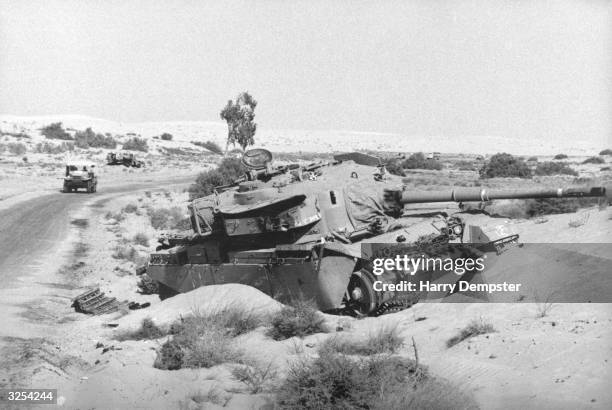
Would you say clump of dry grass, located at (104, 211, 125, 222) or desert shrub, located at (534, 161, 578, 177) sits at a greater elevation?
desert shrub, located at (534, 161, 578, 177)

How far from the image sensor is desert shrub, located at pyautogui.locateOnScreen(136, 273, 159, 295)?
19.1 m

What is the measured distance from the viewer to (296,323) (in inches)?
485

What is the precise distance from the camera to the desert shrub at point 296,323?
12.3 meters

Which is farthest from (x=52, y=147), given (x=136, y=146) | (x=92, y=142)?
(x=136, y=146)

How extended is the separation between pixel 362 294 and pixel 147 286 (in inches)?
299

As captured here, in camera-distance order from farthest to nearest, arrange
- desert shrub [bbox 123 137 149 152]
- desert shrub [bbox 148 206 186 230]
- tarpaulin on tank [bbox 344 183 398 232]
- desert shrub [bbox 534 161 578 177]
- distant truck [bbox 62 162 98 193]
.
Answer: desert shrub [bbox 123 137 149 152] < desert shrub [bbox 534 161 578 177] < distant truck [bbox 62 162 98 193] < desert shrub [bbox 148 206 186 230] < tarpaulin on tank [bbox 344 183 398 232]

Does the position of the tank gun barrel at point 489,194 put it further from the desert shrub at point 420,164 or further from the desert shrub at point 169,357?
the desert shrub at point 420,164

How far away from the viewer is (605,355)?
8.73 meters

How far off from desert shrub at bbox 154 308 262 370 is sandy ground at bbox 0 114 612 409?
9.6 inches

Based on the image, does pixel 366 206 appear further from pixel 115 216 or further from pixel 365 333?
pixel 115 216

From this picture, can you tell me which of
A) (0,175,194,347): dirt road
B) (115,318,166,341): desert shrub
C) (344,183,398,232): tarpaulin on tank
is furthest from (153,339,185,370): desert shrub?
(344,183,398,232): tarpaulin on tank

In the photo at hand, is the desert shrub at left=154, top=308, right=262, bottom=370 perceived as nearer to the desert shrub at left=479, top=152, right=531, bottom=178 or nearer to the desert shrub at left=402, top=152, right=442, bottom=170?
the desert shrub at left=479, top=152, right=531, bottom=178

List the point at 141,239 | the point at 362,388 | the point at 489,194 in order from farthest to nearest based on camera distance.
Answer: the point at 141,239 < the point at 489,194 < the point at 362,388

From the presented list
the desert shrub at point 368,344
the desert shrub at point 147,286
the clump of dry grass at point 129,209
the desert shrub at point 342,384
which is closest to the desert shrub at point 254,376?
the desert shrub at point 342,384
